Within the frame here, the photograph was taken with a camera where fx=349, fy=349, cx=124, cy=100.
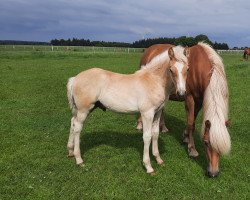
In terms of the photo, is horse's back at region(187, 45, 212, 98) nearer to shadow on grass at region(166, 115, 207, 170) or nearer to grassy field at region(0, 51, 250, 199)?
shadow on grass at region(166, 115, 207, 170)

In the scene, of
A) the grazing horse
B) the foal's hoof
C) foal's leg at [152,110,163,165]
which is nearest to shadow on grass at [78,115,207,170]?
the foal's hoof

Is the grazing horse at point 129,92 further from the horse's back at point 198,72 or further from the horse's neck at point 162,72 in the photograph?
the horse's back at point 198,72

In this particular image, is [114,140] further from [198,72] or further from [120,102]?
[198,72]

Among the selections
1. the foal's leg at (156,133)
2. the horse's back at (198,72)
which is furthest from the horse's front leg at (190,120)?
the foal's leg at (156,133)

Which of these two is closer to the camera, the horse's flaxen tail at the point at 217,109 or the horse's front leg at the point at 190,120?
the horse's flaxen tail at the point at 217,109

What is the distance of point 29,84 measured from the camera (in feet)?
72.3

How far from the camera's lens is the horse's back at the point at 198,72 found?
8586mm

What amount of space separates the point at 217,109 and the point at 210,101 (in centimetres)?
28

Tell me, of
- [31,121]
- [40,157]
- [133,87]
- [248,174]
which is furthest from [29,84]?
[248,174]

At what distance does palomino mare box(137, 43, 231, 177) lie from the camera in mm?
7199

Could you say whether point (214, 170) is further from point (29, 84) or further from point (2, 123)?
point (29, 84)

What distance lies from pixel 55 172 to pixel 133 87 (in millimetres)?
2753

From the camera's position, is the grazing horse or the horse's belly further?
the horse's belly

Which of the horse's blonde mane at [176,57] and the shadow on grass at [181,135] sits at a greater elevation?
the horse's blonde mane at [176,57]
